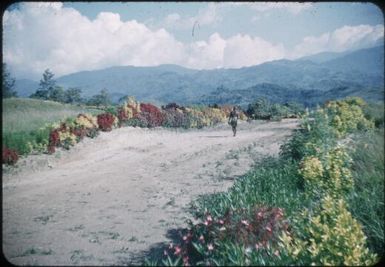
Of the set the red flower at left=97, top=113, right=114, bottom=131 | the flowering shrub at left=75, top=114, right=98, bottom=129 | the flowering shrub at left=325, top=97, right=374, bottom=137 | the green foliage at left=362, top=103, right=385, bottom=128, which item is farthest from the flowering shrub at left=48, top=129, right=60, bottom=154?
the green foliage at left=362, top=103, right=385, bottom=128

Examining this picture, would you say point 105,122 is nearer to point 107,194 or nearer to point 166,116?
point 166,116

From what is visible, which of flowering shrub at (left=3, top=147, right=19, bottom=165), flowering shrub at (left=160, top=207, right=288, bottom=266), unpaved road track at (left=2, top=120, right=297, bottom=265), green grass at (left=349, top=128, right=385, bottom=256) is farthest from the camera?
flowering shrub at (left=3, top=147, right=19, bottom=165)

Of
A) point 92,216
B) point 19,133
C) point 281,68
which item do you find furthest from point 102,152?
point 281,68

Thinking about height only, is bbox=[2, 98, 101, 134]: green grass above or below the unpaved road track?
above

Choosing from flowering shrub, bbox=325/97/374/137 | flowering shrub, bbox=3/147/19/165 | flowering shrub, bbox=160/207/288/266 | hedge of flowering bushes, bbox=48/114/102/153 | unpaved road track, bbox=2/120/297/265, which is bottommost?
unpaved road track, bbox=2/120/297/265

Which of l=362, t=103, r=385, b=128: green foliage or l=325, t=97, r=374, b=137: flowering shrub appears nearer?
l=325, t=97, r=374, b=137: flowering shrub

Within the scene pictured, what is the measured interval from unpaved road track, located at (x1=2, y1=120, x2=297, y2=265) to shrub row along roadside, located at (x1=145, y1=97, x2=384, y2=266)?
904 mm

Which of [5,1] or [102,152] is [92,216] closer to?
[5,1]

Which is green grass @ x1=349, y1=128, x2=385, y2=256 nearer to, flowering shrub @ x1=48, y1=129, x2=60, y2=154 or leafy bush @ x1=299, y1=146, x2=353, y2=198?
leafy bush @ x1=299, y1=146, x2=353, y2=198

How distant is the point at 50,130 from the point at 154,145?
15.7 feet

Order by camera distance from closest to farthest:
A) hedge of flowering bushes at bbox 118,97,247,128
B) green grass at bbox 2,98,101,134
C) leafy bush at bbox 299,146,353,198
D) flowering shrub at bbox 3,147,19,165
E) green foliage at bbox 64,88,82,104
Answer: leafy bush at bbox 299,146,353,198 → flowering shrub at bbox 3,147,19,165 → green grass at bbox 2,98,101,134 → hedge of flowering bushes at bbox 118,97,247,128 → green foliage at bbox 64,88,82,104

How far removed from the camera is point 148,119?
72.1 feet

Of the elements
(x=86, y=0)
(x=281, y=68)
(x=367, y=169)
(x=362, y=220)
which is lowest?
(x=362, y=220)

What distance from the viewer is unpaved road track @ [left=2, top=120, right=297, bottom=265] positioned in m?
6.12
